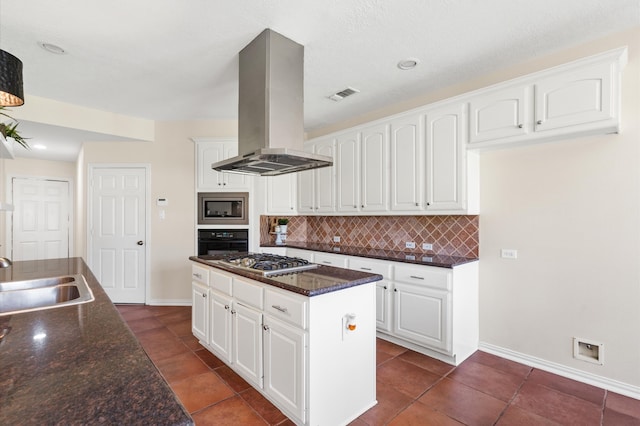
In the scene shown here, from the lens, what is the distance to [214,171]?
438cm

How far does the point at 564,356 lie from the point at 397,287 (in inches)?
54.8

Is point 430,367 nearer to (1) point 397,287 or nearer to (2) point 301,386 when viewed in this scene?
(1) point 397,287

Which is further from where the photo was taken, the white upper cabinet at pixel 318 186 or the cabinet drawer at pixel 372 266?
the white upper cabinet at pixel 318 186

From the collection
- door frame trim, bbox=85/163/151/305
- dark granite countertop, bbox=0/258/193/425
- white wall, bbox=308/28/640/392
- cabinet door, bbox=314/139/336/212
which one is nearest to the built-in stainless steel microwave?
door frame trim, bbox=85/163/151/305

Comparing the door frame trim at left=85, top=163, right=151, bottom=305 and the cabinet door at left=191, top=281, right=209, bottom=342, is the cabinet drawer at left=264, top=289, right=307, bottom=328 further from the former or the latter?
the door frame trim at left=85, top=163, right=151, bottom=305

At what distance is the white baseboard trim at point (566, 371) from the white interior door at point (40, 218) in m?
7.25

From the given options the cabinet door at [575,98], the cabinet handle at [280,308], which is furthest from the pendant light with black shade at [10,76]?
the cabinet door at [575,98]

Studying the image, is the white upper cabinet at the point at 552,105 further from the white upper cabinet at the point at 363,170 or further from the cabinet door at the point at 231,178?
the cabinet door at the point at 231,178

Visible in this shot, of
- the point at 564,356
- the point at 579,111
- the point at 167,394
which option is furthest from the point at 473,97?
the point at 167,394

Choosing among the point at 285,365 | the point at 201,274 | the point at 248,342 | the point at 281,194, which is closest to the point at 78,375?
the point at 285,365

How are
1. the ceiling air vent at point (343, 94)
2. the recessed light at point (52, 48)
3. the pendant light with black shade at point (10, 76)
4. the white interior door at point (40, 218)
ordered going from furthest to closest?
the white interior door at point (40, 218) → the ceiling air vent at point (343, 94) → the recessed light at point (52, 48) → the pendant light with black shade at point (10, 76)

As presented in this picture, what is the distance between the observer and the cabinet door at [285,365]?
5.89 feet

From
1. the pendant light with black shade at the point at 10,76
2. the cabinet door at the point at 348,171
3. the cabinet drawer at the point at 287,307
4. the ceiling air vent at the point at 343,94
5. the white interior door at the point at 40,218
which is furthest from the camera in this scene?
the white interior door at the point at 40,218

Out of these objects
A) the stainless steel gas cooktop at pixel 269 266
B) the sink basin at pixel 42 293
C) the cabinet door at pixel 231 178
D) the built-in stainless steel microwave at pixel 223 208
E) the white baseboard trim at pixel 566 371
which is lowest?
the white baseboard trim at pixel 566 371
